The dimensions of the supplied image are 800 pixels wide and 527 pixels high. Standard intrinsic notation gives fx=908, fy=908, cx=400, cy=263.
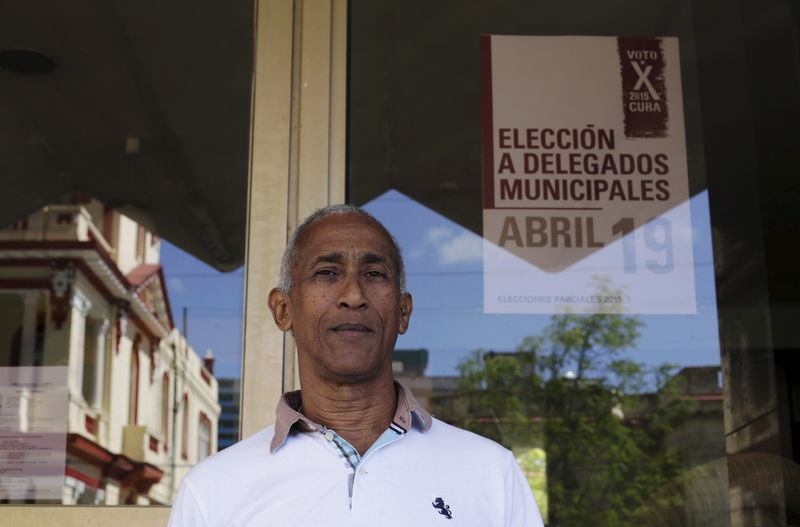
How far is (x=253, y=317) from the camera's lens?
228 cm

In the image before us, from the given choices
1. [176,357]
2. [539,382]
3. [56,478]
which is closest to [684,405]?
[539,382]

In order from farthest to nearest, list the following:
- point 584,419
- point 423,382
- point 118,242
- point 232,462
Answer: point 584,419
point 423,382
point 118,242
point 232,462

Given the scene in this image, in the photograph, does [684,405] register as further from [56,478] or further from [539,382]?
[56,478]

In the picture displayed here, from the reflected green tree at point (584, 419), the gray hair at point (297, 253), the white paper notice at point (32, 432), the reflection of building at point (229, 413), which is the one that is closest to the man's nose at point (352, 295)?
the gray hair at point (297, 253)

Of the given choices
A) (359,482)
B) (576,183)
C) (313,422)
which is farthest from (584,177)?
(359,482)

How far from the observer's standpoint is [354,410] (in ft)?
5.66

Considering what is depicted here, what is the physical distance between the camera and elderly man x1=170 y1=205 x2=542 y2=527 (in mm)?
1533

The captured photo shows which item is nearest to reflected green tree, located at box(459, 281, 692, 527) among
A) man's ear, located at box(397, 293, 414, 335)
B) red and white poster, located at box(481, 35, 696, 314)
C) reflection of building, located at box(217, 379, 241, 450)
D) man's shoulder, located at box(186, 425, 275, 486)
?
red and white poster, located at box(481, 35, 696, 314)

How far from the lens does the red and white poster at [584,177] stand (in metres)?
2.58

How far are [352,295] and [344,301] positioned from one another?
0.02m

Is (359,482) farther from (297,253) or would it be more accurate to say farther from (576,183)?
(576,183)

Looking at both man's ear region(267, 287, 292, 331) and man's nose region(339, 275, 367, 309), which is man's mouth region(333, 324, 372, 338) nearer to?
man's nose region(339, 275, 367, 309)

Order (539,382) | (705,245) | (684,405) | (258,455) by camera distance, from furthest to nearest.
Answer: (539,382), (684,405), (705,245), (258,455)

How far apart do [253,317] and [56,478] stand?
80 centimetres
